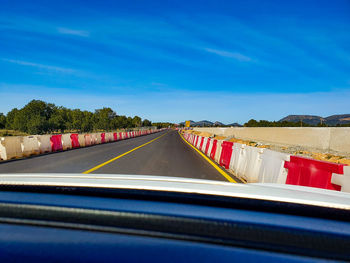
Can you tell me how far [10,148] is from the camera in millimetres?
12445

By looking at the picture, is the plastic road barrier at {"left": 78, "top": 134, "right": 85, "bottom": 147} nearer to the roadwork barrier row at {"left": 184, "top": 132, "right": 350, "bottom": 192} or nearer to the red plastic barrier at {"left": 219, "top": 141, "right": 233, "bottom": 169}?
the red plastic barrier at {"left": 219, "top": 141, "right": 233, "bottom": 169}

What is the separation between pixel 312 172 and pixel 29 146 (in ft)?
47.0

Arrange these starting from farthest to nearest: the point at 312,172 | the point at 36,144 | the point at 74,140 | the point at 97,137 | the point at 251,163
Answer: the point at 97,137 < the point at 74,140 < the point at 36,144 < the point at 251,163 < the point at 312,172

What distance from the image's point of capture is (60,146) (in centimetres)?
1692

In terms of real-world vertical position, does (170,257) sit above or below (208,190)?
below

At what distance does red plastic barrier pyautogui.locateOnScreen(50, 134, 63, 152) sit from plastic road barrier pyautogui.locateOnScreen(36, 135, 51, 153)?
0.33m

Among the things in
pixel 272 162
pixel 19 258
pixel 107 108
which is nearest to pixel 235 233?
pixel 19 258

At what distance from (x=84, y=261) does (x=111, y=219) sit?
0.94ft

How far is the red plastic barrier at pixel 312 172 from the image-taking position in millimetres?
4108

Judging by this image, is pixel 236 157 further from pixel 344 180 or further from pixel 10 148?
pixel 10 148

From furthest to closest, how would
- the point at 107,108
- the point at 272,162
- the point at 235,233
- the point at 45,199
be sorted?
the point at 107,108
the point at 272,162
the point at 45,199
the point at 235,233

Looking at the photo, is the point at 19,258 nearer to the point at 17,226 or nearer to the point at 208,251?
the point at 17,226

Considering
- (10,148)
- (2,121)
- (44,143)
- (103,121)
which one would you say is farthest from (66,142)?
(2,121)

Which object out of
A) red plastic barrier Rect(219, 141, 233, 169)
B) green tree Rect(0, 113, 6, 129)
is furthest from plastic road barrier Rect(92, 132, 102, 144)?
green tree Rect(0, 113, 6, 129)
